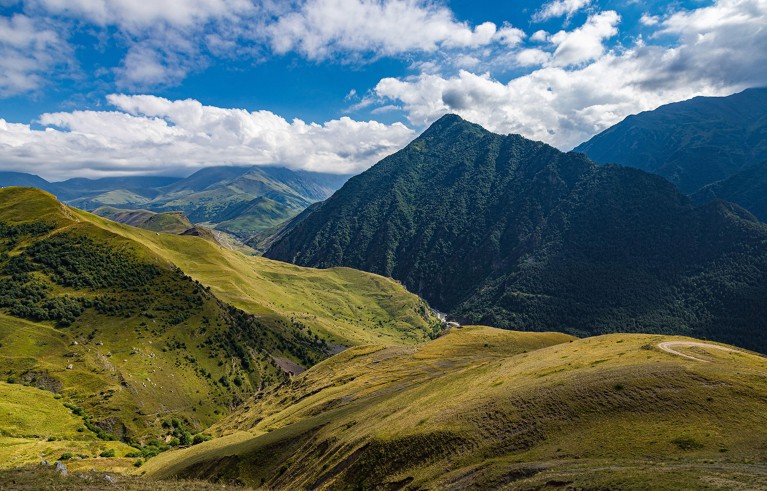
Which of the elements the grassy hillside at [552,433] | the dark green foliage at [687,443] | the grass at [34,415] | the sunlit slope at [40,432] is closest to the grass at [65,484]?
the grassy hillside at [552,433]

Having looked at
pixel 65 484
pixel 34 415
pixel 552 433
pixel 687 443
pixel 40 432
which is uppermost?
pixel 687 443

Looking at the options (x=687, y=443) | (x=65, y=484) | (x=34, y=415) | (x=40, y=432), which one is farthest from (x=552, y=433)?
(x=34, y=415)

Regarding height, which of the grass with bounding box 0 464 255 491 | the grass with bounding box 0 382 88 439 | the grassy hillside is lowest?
the grass with bounding box 0 382 88 439

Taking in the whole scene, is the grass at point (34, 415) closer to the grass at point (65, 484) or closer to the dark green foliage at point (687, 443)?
the grass at point (65, 484)

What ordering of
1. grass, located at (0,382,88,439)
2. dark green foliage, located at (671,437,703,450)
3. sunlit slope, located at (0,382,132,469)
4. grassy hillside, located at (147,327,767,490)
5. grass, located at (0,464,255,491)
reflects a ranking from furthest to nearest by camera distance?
1. grass, located at (0,382,88,439)
2. sunlit slope, located at (0,382,132,469)
3. grass, located at (0,464,255,491)
4. dark green foliage, located at (671,437,703,450)
5. grassy hillside, located at (147,327,767,490)

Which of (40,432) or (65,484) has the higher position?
(65,484)

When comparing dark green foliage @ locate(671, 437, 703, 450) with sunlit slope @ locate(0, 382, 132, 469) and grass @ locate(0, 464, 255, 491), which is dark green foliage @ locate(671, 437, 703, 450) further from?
sunlit slope @ locate(0, 382, 132, 469)

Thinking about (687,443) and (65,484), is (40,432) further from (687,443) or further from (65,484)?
(687,443)

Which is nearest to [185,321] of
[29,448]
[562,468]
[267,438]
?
[29,448]

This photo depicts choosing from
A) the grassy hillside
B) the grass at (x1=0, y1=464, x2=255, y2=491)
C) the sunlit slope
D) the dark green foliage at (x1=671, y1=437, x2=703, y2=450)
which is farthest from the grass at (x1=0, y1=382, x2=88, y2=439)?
the dark green foliage at (x1=671, y1=437, x2=703, y2=450)
